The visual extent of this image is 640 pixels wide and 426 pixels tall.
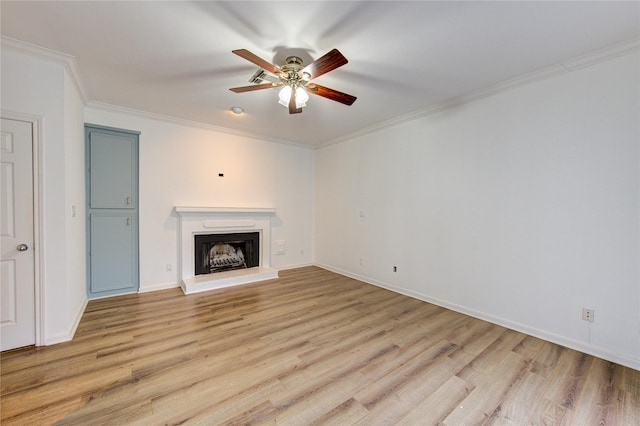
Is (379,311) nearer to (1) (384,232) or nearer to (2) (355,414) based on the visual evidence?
(1) (384,232)

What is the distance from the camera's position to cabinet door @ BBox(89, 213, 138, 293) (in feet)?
11.4

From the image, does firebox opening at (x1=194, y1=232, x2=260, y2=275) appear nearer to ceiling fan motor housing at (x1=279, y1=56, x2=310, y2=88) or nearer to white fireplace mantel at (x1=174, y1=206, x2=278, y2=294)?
white fireplace mantel at (x1=174, y1=206, x2=278, y2=294)

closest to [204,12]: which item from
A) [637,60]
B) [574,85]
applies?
[574,85]

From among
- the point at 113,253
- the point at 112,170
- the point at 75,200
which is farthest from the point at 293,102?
the point at 113,253

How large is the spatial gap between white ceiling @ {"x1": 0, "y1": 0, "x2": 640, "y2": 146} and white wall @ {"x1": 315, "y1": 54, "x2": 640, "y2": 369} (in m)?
0.42

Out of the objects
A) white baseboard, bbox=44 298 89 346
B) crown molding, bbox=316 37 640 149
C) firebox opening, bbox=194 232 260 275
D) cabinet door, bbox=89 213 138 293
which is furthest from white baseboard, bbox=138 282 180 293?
crown molding, bbox=316 37 640 149

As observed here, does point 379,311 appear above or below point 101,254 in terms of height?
below

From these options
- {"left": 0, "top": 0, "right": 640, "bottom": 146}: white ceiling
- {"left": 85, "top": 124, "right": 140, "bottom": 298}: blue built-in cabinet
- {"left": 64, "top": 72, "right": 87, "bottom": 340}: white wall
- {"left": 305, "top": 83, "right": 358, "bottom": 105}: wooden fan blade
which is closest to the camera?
{"left": 0, "top": 0, "right": 640, "bottom": 146}: white ceiling

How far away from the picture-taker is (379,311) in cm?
323

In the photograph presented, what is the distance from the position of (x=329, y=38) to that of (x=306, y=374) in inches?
108

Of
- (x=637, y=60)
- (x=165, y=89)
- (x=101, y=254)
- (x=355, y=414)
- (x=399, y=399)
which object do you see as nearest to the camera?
(x=355, y=414)

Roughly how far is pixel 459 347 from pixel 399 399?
1019 millimetres

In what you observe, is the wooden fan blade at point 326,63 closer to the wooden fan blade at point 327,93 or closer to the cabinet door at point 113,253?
the wooden fan blade at point 327,93

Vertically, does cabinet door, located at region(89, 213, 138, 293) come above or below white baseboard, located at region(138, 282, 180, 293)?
above
